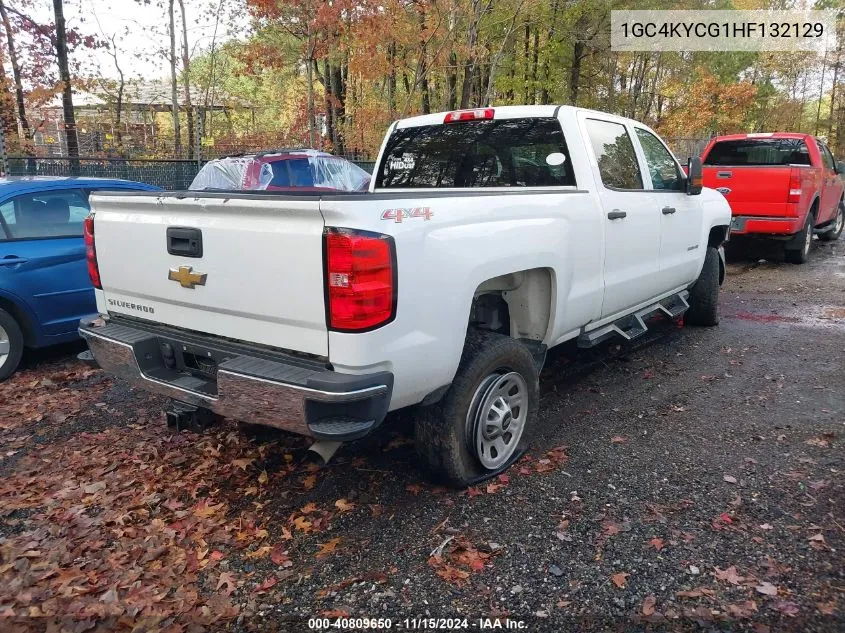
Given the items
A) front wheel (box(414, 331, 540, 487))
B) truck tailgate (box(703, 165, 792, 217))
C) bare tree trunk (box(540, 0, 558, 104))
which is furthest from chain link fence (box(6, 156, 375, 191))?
bare tree trunk (box(540, 0, 558, 104))

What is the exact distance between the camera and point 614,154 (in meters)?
4.73

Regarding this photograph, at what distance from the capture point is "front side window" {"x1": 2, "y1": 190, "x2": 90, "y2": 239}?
18.1 ft

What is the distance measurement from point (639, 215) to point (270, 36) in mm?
15979

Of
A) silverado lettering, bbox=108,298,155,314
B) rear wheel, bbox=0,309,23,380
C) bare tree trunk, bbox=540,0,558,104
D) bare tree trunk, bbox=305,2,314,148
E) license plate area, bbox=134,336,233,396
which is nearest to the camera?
license plate area, bbox=134,336,233,396

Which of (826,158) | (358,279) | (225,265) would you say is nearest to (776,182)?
(826,158)

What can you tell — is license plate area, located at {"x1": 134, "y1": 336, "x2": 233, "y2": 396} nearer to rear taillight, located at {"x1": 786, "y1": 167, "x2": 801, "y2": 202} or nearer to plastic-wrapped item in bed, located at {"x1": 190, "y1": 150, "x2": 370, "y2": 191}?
plastic-wrapped item in bed, located at {"x1": 190, "y1": 150, "x2": 370, "y2": 191}

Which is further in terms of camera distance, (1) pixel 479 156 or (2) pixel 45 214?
(2) pixel 45 214

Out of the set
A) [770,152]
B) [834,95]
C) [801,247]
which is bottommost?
[801,247]

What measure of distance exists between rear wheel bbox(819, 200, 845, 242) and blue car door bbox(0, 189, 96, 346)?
13.3 m

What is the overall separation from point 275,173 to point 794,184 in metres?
7.81

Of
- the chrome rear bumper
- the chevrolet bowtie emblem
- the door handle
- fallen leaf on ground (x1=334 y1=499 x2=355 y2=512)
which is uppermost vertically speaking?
the chevrolet bowtie emblem

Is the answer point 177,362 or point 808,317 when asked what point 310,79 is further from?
point 177,362

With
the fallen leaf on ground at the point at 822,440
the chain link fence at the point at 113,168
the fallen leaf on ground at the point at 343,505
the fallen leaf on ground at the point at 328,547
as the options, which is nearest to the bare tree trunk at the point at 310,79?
the chain link fence at the point at 113,168

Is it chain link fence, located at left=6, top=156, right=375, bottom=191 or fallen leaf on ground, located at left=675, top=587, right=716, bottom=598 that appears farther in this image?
chain link fence, located at left=6, top=156, right=375, bottom=191
